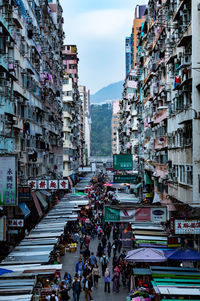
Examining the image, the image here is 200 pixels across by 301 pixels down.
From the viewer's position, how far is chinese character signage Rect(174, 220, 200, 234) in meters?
20.1

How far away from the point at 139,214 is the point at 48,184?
421 inches

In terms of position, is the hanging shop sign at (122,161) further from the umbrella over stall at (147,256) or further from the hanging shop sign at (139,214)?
the umbrella over stall at (147,256)

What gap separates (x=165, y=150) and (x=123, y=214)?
13.9m

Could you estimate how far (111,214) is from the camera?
2391cm

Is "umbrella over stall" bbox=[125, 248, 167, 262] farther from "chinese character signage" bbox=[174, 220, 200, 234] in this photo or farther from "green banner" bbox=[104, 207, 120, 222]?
"green banner" bbox=[104, 207, 120, 222]

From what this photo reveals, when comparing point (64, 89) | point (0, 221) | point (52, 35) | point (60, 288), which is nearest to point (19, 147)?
point (0, 221)

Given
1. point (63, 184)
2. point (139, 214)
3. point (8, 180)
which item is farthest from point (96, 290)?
point (63, 184)

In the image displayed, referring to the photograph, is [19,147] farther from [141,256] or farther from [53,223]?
[141,256]

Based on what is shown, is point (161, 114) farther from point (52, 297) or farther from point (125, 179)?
point (52, 297)

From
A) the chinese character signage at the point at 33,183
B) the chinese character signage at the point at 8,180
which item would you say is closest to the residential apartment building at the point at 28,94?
the chinese character signage at the point at 33,183

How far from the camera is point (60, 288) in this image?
2097 centimetres

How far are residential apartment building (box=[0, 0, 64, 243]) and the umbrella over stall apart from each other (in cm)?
645

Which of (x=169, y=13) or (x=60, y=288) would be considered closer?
(x=60, y=288)

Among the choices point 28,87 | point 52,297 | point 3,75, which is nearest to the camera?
point 52,297
